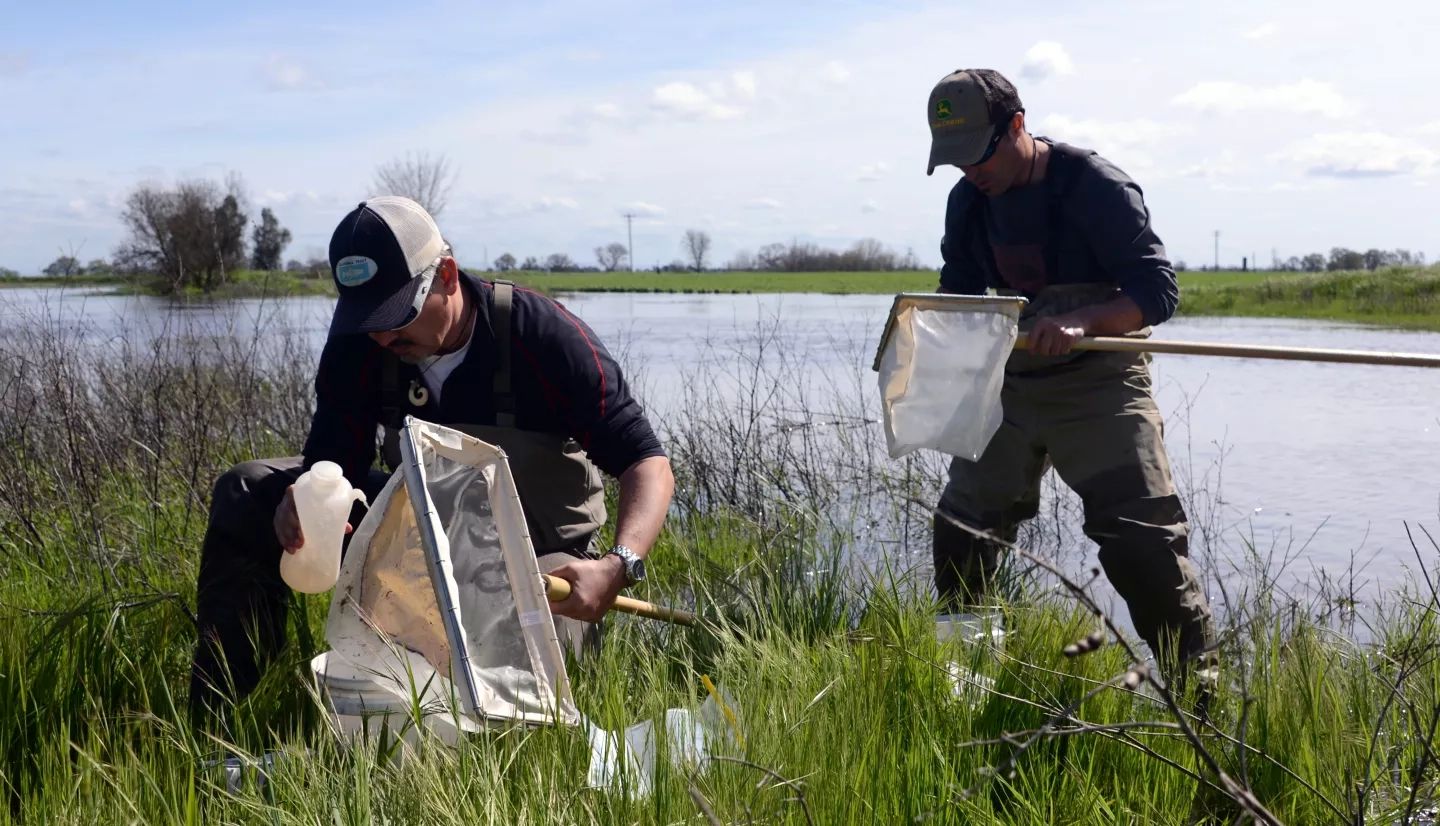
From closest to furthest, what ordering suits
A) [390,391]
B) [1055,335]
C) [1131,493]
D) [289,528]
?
[289,528]
[390,391]
[1055,335]
[1131,493]

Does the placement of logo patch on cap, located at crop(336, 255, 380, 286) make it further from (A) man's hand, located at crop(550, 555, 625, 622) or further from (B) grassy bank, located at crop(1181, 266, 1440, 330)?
(B) grassy bank, located at crop(1181, 266, 1440, 330)

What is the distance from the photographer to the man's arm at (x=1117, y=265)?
3.28 meters

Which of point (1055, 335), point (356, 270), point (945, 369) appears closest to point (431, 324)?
point (356, 270)

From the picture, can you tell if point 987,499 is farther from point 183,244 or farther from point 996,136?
point 183,244

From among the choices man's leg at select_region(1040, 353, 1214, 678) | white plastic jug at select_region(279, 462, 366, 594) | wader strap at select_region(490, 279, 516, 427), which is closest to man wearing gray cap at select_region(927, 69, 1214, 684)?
man's leg at select_region(1040, 353, 1214, 678)

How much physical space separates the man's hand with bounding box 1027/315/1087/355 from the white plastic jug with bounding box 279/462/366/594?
1839mm

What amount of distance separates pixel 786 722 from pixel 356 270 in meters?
1.35

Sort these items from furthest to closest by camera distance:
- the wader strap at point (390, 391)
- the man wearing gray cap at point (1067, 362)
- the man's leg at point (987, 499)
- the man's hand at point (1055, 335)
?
the man's leg at point (987, 499) → the man wearing gray cap at point (1067, 362) → the man's hand at point (1055, 335) → the wader strap at point (390, 391)

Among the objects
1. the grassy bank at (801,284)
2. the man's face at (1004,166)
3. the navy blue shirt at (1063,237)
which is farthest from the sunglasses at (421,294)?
the grassy bank at (801,284)

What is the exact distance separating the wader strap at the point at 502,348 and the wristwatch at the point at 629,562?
55cm

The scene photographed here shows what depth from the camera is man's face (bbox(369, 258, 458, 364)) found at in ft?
8.96

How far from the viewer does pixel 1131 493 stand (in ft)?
11.0

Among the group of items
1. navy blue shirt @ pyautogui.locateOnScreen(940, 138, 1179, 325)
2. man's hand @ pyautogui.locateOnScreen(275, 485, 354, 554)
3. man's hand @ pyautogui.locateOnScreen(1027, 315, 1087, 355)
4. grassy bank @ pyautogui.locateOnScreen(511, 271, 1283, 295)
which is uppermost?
grassy bank @ pyautogui.locateOnScreen(511, 271, 1283, 295)

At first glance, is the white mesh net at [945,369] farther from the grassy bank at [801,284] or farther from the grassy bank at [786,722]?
the grassy bank at [801,284]
